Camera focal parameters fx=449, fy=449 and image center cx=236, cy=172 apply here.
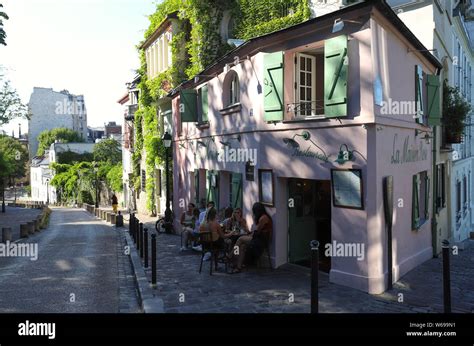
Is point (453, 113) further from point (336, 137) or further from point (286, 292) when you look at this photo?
point (286, 292)

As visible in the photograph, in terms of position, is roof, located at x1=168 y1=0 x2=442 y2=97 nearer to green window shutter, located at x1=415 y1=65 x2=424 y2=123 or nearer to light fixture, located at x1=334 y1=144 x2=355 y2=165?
green window shutter, located at x1=415 y1=65 x2=424 y2=123

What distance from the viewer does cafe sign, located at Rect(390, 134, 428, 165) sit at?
345 inches

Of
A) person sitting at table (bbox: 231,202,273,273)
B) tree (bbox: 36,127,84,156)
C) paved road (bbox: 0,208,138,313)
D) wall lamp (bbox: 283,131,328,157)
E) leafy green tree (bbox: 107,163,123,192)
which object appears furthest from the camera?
tree (bbox: 36,127,84,156)

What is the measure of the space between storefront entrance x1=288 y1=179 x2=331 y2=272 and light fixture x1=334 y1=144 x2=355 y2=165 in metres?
1.93

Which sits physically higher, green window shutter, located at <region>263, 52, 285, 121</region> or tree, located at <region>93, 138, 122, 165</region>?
tree, located at <region>93, 138, 122, 165</region>

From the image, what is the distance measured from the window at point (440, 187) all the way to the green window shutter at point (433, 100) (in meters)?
2.38


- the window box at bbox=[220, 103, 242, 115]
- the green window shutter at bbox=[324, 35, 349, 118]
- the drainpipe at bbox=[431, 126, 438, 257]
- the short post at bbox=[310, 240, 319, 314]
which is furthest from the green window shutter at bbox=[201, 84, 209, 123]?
the short post at bbox=[310, 240, 319, 314]

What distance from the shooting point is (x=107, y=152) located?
58.7 m

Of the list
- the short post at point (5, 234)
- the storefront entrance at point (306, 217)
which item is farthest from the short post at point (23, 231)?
the storefront entrance at point (306, 217)

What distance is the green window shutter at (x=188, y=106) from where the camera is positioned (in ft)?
48.3

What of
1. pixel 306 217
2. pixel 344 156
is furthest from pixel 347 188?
pixel 306 217

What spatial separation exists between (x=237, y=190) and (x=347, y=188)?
3611 millimetres
